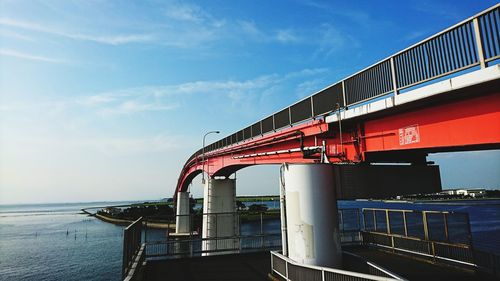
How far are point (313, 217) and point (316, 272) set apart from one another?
1.67 meters

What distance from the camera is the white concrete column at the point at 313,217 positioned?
30.9 ft

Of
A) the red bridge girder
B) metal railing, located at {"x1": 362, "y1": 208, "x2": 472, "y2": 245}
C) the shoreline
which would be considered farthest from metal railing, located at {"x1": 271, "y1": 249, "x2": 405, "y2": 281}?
the shoreline

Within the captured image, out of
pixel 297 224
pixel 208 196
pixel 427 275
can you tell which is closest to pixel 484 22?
pixel 297 224

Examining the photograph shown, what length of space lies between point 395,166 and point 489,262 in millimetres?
4982

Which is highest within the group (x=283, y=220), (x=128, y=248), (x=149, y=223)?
(x=283, y=220)

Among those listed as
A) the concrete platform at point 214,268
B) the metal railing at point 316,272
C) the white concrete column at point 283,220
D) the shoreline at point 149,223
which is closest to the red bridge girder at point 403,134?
the white concrete column at point 283,220

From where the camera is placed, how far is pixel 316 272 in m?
8.48

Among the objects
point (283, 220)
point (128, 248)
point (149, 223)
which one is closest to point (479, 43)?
point (283, 220)

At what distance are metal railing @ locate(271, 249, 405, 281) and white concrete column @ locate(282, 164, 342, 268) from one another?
0.36 metres

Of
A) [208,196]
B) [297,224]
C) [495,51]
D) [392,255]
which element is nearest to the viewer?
[495,51]

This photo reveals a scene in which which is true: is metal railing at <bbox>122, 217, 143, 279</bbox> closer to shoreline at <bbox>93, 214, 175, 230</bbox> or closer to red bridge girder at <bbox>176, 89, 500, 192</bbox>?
red bridge girder at <bbox>176, 89, 500, 192</bbox>

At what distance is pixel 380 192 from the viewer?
10.5 metres

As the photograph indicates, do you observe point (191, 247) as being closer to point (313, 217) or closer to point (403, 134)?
point (313, 217)

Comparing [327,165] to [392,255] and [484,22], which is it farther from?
[392,255]
